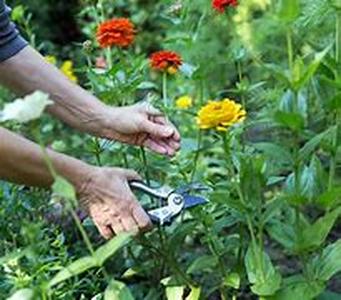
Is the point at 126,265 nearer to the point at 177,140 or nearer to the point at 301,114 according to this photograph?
the point at 177,140

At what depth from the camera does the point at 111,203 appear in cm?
153

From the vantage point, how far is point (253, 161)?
5.28 feet

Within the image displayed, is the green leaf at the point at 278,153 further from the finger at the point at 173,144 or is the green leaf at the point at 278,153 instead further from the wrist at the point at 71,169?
the wrist at the point at 71,169

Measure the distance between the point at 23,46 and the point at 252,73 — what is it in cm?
188

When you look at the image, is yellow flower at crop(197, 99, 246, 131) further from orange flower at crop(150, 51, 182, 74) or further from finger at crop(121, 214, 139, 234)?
orange flower at crop(150, 51, 182, 74)

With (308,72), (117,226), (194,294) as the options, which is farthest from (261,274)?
(308,72)

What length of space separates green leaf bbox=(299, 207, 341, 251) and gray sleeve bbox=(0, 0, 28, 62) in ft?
2.19

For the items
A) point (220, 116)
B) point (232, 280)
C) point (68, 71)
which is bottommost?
point (232, 280)

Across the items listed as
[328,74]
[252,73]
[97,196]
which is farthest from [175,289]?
[252,73]

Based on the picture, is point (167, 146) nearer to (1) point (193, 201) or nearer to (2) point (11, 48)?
(1) point (193, 201)

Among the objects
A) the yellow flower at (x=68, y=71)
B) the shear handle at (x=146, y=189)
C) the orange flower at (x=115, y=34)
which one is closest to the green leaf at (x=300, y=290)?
the shear handle at (x=146, y=189)

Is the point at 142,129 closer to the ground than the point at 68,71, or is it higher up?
higher up

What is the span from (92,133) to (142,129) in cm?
13

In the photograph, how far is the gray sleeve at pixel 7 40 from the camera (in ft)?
6.09
